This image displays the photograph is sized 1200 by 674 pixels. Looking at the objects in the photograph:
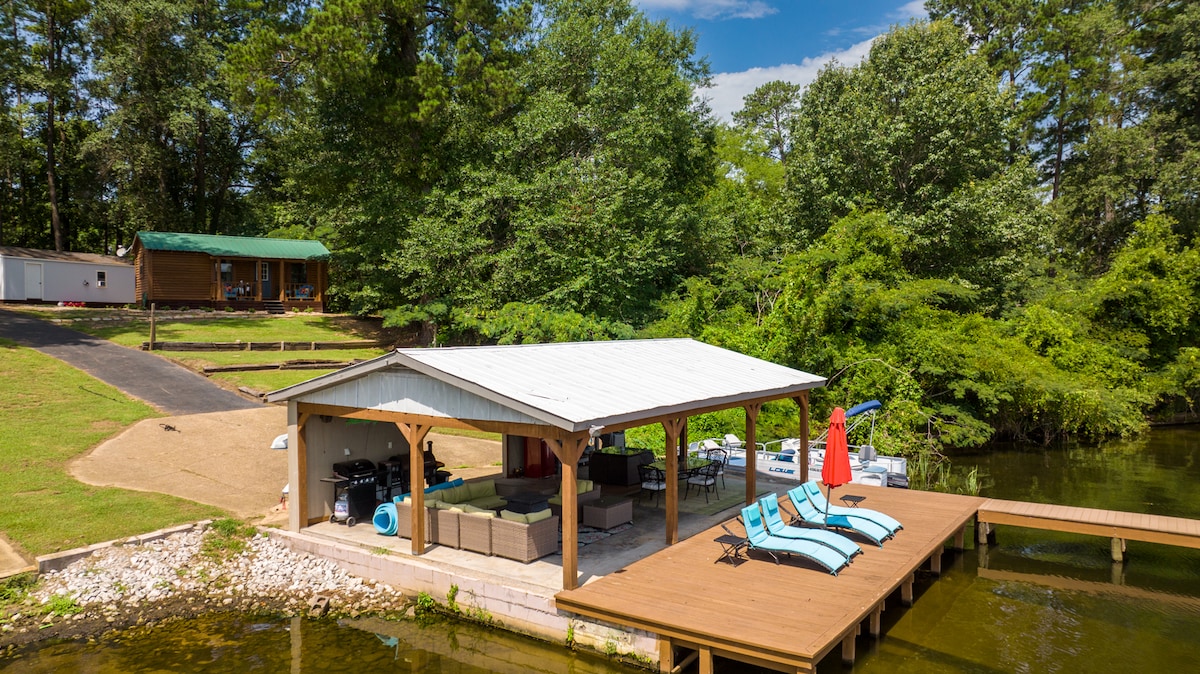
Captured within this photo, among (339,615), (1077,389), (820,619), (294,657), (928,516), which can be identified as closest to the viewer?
(820,619)

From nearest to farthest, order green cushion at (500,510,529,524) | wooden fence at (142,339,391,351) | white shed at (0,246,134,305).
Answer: green cushion at (500,510,529,524), wooden fence at (142,339,391,351), white shed at (0,246,134,305)

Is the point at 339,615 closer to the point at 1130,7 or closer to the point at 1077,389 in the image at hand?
the point at 1077,389

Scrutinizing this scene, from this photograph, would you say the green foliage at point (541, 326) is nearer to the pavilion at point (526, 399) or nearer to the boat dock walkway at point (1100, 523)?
the pavilion at point (526, 399)

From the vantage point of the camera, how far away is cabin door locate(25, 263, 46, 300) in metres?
32.7

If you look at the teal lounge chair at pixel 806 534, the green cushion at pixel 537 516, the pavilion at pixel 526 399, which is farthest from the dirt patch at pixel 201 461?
the teal lounge chair at pixel 806 534

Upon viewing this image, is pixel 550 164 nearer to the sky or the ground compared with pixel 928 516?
nearer to the sky

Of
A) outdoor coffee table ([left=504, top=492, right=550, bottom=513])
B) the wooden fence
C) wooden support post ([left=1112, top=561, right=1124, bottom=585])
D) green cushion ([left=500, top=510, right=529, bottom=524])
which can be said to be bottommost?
wooden support post ([left=1112, top=561, right=1124, bottom=585])

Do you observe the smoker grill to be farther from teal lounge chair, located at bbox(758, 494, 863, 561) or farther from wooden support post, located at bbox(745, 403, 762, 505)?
teal lounge chair, located at bbox(758, 494, 863, 561)

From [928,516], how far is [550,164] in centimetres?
1960

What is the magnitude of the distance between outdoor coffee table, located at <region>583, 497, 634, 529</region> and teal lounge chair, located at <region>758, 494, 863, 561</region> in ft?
7.82

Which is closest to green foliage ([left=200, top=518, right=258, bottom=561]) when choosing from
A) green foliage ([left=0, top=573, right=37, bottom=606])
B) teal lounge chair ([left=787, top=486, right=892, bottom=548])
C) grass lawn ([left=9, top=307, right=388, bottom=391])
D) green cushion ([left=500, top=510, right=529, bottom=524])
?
green foliage ([left=0, top=573, right=37, bottom=606])

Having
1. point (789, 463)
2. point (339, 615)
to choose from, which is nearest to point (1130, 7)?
point (789, 463)

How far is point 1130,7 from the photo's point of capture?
121 feet

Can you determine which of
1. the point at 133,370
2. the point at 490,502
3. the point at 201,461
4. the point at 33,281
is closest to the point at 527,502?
the point at 490,502
